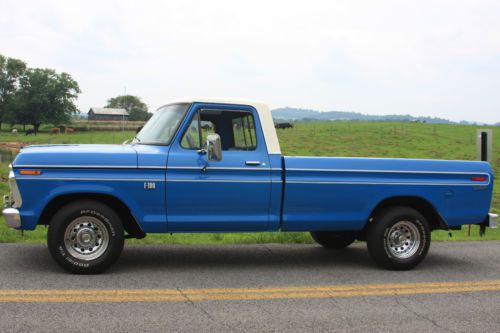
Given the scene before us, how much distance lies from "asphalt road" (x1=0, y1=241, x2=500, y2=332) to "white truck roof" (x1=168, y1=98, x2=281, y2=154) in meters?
1.60

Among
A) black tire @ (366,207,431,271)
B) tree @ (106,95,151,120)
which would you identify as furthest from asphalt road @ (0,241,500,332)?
tree @ (106,95,151,120)

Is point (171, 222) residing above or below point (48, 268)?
above

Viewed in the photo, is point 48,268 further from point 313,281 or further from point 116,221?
point 313,281

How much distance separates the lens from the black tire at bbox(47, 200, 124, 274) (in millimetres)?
6473

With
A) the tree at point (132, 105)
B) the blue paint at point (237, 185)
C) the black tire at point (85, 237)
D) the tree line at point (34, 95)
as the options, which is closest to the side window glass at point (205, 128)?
the blue paint at point (237, 185)

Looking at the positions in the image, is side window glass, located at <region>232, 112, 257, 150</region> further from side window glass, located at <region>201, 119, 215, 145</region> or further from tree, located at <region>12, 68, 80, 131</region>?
tree, located at <region>12, 68, 80, 131</region>

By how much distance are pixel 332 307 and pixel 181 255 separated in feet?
9.66

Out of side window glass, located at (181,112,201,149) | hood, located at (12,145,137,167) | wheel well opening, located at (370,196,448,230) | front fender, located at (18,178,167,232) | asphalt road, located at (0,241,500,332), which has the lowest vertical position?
asphalt road, located at (0,241,500,332)

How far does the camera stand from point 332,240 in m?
8.86

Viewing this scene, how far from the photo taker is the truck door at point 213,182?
6836 millimetres

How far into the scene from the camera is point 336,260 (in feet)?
26.4

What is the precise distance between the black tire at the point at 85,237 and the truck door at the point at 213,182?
0.70m

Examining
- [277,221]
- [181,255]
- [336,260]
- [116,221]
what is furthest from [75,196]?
[336,260]

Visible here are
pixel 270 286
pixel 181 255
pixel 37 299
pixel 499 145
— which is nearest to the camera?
pixel 37 299
